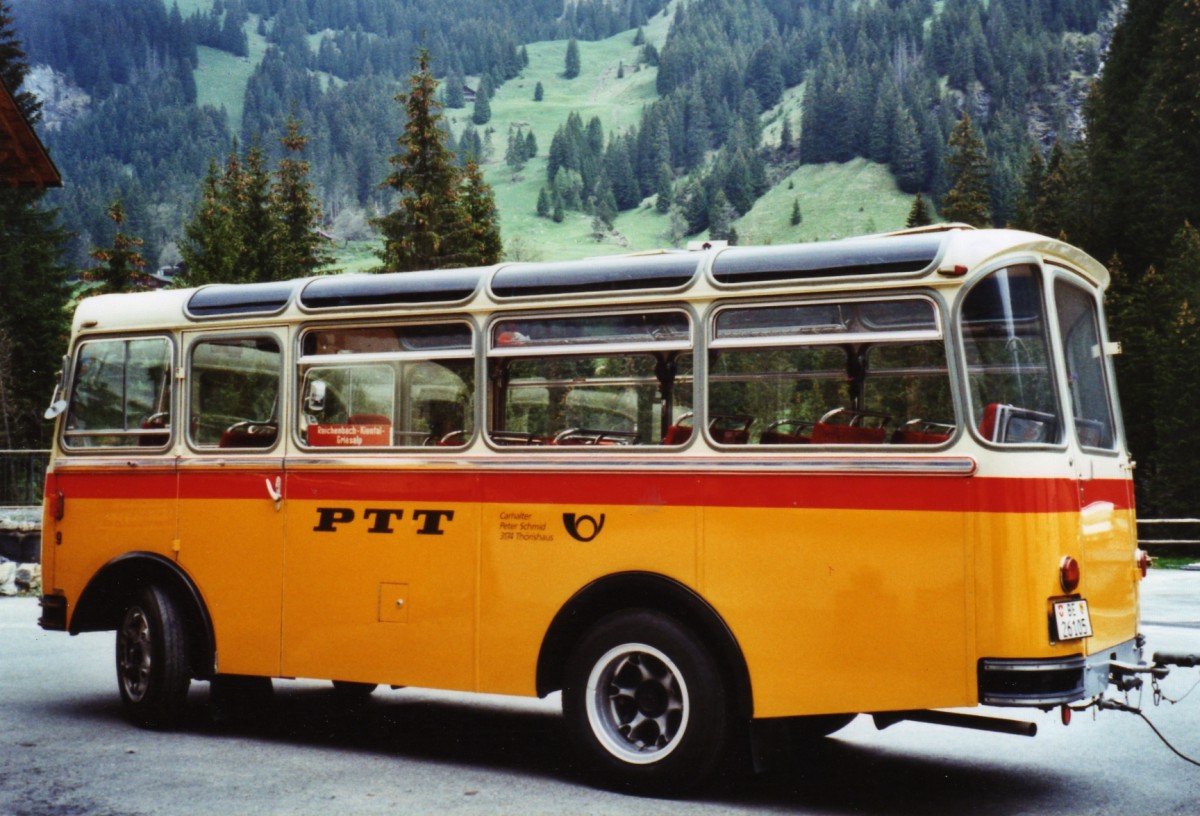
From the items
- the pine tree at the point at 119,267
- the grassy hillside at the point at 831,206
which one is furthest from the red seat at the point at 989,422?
the grassy hillside at the point at 831,206

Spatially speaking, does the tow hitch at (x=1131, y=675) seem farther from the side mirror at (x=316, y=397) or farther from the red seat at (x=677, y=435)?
the side mirror at (x=316, y=397)

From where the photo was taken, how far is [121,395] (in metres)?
9.28

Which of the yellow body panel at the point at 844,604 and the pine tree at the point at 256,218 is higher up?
the pine tree at the point at 256,218

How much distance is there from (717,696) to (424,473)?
2278 millimetres

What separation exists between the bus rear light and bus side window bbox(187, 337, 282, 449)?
16.0 ft

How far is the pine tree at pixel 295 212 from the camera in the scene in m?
66.0

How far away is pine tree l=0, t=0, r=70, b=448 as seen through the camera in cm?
4922

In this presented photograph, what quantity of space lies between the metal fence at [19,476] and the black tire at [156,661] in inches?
687

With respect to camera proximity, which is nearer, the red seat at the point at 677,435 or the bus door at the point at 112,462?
the red seat at the point at 677,435

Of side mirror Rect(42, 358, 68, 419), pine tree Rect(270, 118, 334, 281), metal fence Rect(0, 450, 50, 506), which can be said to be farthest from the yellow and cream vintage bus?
pine tree Rect(270, 118, 334, 281)

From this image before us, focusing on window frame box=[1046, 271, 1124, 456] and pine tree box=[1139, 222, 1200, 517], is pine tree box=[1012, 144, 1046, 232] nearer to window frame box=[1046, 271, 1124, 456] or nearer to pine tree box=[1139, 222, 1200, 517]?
pine tree box=[1139, 222, 1200, 517]

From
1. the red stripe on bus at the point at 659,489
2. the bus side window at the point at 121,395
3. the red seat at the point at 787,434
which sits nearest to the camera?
the red stripe on bus at the point at 659,489

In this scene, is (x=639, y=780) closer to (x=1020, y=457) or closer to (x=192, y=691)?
(x=1020, y=457)

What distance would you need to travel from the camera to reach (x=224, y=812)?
6.48 metres
